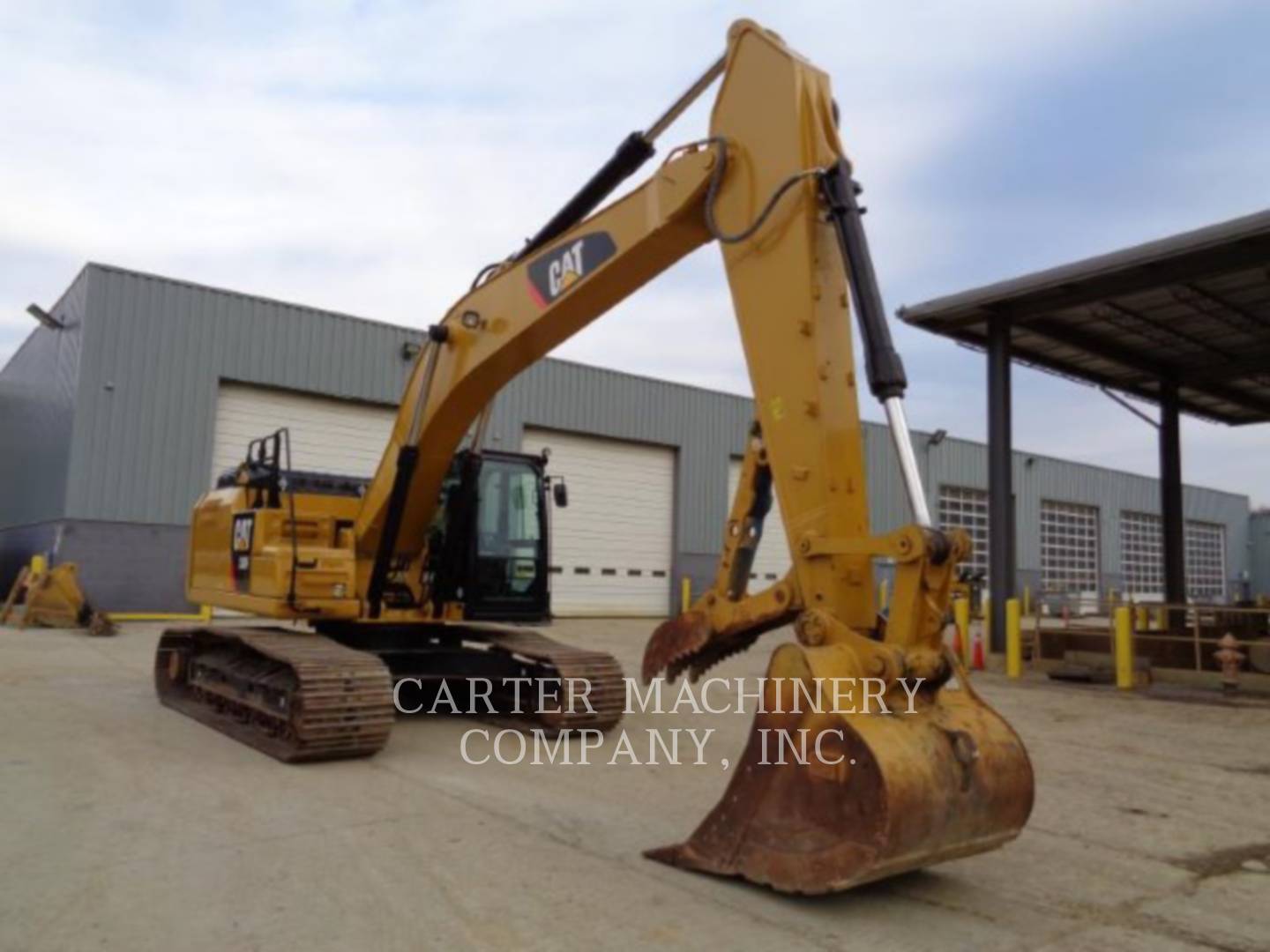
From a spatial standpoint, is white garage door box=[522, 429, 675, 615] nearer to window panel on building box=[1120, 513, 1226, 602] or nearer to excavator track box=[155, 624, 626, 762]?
excavator track box=[155, 624, 626, 762]

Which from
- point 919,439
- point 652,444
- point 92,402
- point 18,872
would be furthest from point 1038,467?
point 18,872

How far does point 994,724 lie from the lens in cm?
442

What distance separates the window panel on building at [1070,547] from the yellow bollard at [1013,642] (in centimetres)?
2359

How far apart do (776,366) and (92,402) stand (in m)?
17.2

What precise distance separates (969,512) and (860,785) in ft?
109

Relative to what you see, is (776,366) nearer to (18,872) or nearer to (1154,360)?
(18,872)

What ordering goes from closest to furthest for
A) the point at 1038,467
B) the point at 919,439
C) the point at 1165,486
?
the point at 1165,486
the point at 919,439
the point at 1038,467

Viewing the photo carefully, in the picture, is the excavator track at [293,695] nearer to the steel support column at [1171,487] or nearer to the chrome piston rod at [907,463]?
the chrome piston rod at [907,463]

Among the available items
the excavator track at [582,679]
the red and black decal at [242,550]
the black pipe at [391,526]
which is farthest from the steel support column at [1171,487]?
the red and black decal at [242,550]

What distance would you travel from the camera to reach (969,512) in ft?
116

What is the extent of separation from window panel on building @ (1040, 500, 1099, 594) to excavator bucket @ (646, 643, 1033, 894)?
34.8 meters

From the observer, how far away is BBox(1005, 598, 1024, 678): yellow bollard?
14.4 meters

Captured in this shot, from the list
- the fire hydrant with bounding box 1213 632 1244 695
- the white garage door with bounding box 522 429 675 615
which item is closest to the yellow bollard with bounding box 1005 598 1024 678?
the fire hydrant with bounding box 1213 632 1244 695

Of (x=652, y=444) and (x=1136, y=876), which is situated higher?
(x=652, y=444)
